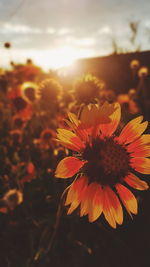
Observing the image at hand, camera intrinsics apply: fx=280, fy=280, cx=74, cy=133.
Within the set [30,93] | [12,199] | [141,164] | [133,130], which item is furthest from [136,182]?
[30,93]

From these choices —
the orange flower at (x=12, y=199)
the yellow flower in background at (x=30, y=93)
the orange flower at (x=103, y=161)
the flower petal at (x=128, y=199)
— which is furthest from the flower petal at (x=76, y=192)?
the yellow flower in background at (x=30, y=93)

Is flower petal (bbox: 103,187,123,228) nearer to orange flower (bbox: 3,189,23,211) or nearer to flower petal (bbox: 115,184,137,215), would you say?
flower petal (bbox: 115,184,137,215)

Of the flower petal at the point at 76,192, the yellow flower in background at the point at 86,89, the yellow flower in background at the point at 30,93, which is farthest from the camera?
the yellow flower in background at the point at 30,93

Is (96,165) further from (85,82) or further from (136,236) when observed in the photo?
(85,82)

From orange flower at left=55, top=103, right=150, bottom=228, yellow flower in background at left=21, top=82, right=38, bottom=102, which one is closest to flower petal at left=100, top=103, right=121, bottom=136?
orange flower at left=55, top=103, right=150, bottom=228

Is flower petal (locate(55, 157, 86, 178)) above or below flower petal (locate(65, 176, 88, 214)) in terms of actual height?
above

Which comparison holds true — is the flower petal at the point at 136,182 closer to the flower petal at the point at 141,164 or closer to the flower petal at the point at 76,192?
the flower petal at the point at 141,164

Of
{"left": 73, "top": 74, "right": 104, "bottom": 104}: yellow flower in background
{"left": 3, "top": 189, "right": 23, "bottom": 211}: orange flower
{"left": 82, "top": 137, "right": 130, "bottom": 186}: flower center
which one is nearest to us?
{"left": 82, "top": 137, "right": 130, "bottom": 186}: flower center
